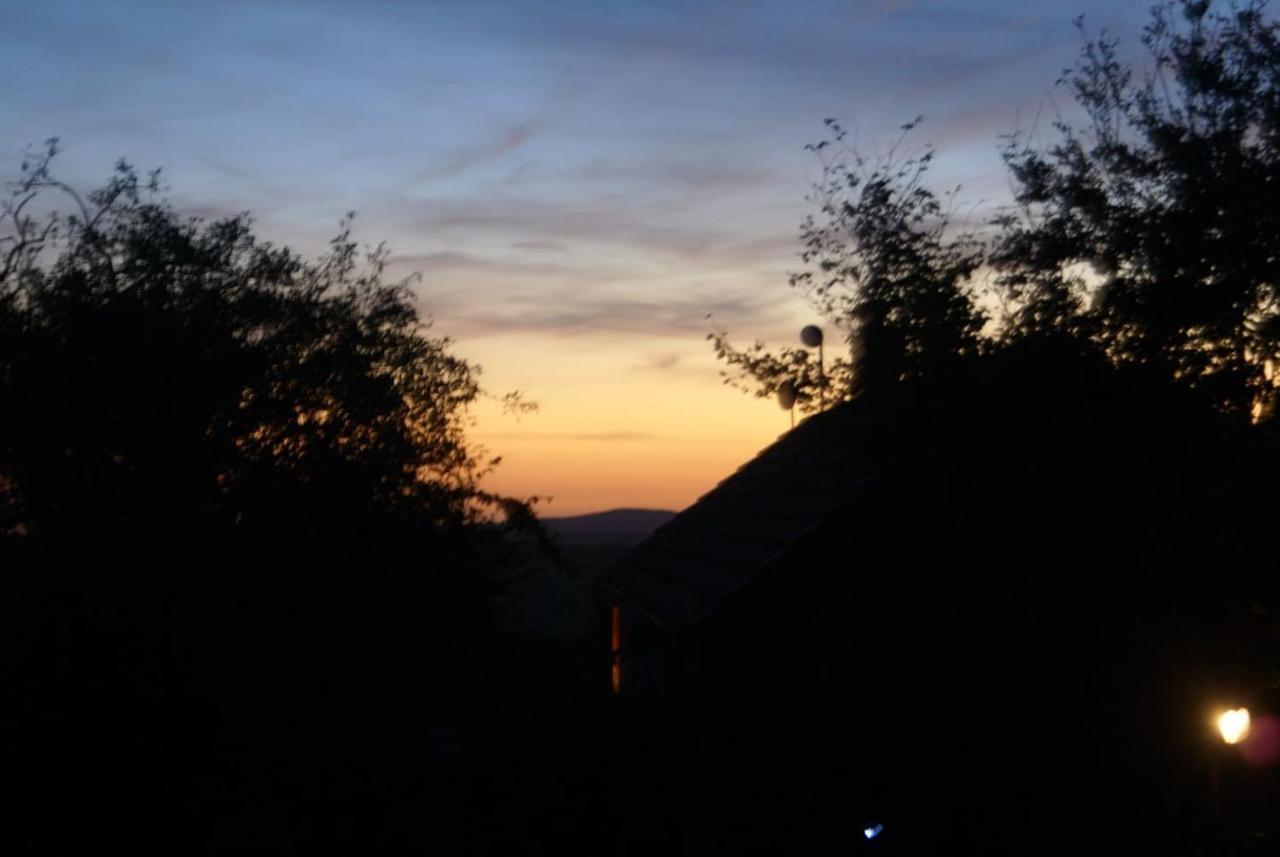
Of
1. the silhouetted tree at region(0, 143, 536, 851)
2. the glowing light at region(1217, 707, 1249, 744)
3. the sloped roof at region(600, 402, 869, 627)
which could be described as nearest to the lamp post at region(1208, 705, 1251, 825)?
the glowing light at region(1217, 707, 1249, 744)

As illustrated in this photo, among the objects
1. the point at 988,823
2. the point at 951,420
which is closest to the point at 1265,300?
the point at 951,420

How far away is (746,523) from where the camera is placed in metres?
14.4

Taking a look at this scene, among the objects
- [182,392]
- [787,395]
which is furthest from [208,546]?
[787,395]

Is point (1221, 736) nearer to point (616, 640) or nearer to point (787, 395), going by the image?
point (787, 395)

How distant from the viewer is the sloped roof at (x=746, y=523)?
12.0 meters

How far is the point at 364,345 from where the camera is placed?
21.9m

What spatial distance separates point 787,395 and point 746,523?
17.4 feet

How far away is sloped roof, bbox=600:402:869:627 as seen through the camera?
39.2ft

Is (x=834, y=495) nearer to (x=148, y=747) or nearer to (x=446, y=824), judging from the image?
(x=446, y=824)

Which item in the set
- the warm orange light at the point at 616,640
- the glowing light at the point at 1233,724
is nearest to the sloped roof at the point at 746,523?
the warm orange light at the point at 616,640

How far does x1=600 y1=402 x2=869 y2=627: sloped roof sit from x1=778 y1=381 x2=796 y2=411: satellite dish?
389 millimetres

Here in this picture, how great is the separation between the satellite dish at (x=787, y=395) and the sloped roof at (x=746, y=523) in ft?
1.28

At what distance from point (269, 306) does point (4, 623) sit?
6.94m

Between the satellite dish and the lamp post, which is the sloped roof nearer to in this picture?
the satellite dish
